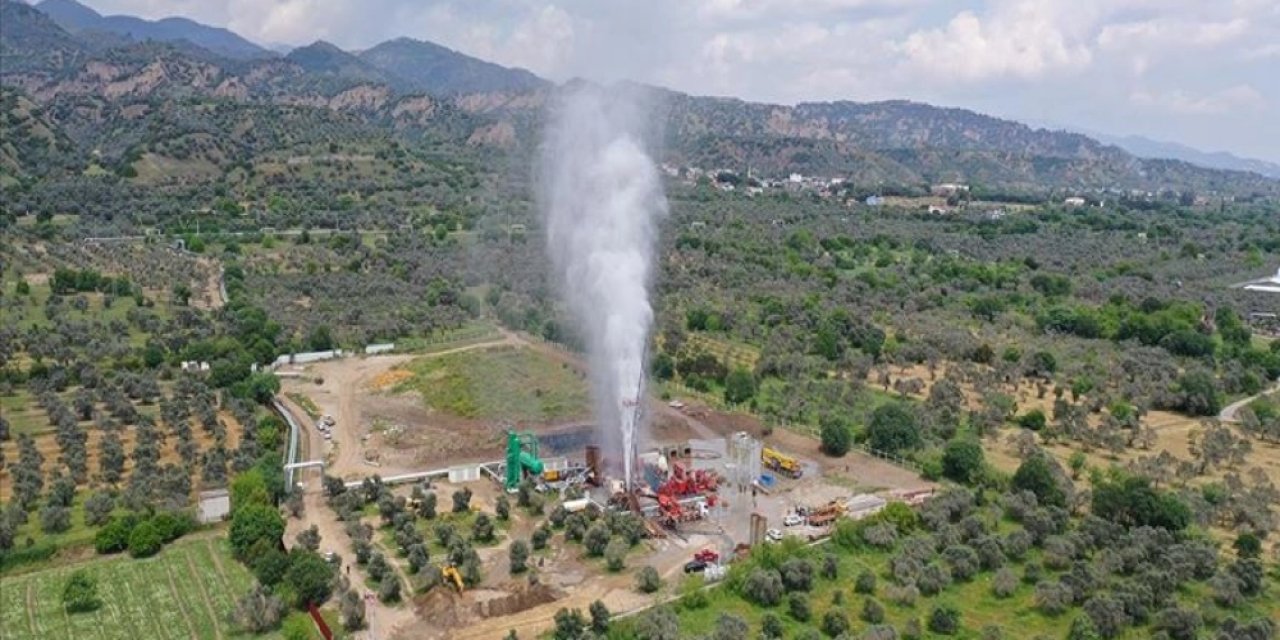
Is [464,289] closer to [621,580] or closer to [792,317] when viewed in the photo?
[792,317]

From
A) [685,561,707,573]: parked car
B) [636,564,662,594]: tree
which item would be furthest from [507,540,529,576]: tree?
[685,561,707,573]: parked car

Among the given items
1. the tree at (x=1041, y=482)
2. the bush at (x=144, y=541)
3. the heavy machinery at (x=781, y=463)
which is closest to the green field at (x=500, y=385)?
the heavy machinery at (x=781, y=463)

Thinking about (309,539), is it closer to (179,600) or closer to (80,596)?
(179,600)

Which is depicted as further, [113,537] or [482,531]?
[482,531]

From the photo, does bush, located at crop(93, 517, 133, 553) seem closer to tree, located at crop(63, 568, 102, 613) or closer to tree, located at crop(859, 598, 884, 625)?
tree, located at crop(63, 568, 102, 613)

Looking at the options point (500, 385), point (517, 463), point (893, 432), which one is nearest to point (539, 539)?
point (517, 463)

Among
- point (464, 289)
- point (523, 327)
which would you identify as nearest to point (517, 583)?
point (523, 327)
